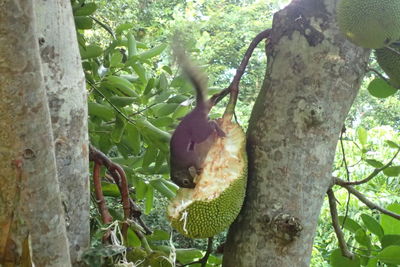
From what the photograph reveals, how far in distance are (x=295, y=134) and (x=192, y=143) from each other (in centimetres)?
14

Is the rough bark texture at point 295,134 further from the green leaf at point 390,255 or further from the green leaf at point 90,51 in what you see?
the green leaf at point 90,51

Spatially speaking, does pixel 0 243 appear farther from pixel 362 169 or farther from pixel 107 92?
pixel 362 169

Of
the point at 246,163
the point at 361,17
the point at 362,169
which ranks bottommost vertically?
the point at 362,169

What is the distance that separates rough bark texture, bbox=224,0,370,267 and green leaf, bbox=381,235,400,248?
0.26 meters

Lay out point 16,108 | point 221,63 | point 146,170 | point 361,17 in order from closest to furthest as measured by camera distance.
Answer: point 16,108
point 361,17
point 146,170
point 221,63

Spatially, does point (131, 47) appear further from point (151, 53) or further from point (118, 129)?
point (118, 129)

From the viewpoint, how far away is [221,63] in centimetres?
626

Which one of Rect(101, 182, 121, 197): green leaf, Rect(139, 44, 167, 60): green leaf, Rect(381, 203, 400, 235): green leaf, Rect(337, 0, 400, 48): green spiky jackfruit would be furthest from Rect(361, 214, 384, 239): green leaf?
Rect(139, 44, 167, 60): green leaf

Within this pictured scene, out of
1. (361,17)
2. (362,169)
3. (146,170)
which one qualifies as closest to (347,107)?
(361,17)

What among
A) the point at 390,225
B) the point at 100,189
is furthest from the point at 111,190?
the point at 390,225

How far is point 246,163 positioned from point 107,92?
503 millimetres

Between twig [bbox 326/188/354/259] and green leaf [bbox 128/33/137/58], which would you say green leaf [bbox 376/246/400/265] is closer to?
twig [bbox 326/188/354/259]

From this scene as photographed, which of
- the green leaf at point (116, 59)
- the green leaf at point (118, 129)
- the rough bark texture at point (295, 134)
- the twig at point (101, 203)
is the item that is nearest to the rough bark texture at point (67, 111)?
the twig at point (101, 203)

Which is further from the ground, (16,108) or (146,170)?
(16,108)
